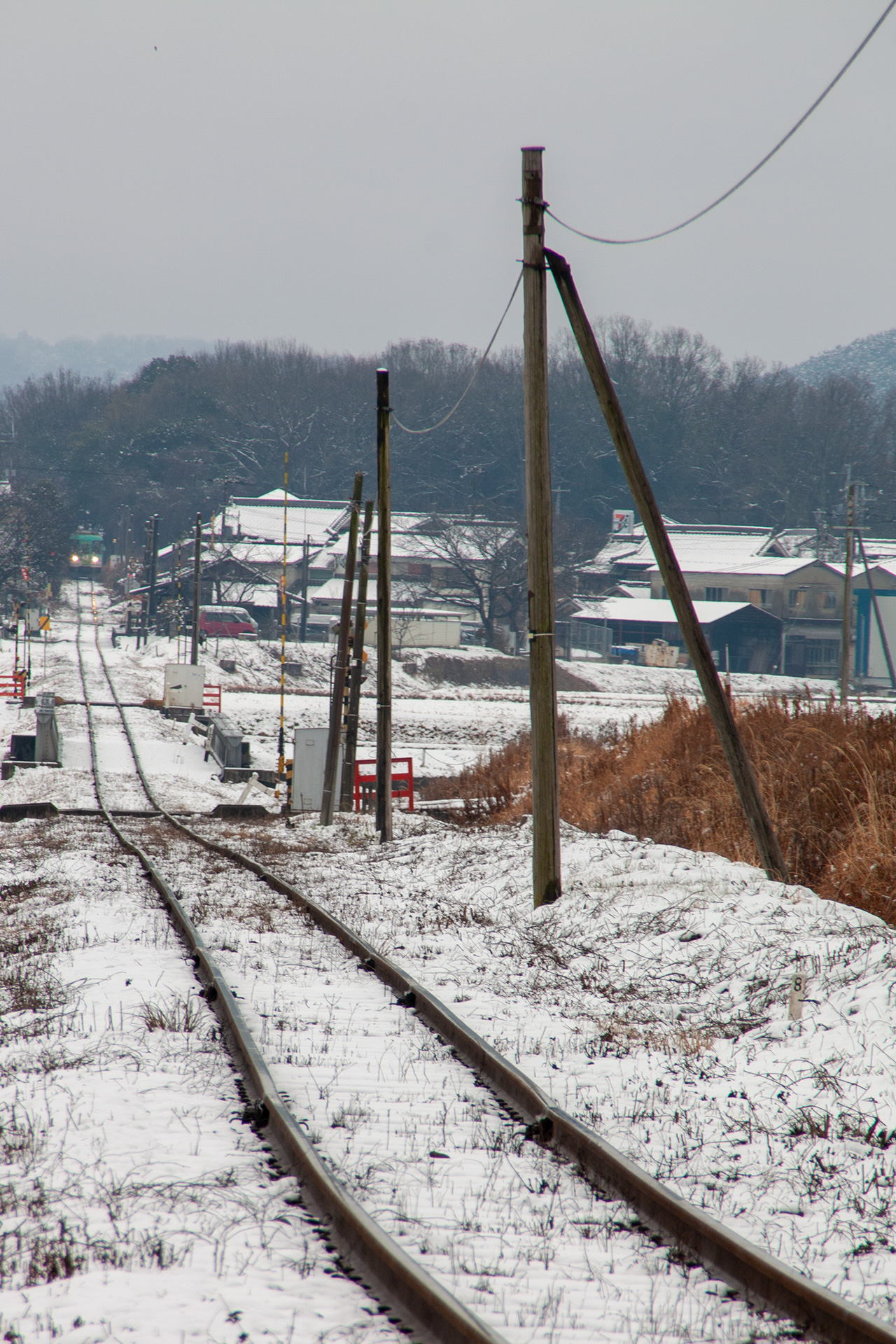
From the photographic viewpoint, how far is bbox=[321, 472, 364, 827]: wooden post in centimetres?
2017

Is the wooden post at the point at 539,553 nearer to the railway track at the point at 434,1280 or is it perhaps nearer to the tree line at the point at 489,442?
the railway track at the point at 434,1280

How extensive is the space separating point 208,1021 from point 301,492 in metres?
123

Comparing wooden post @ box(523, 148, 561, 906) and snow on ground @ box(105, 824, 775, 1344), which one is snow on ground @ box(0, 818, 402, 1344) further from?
wooden post @ box(523, 148, 561, 906)

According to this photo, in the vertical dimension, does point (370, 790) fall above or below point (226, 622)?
below

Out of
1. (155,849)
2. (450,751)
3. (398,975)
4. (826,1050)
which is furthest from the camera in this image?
(450,751)

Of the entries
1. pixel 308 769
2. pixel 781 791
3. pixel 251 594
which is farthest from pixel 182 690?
pixel 251 594

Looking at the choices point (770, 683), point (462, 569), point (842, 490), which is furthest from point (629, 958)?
point (842, 490)

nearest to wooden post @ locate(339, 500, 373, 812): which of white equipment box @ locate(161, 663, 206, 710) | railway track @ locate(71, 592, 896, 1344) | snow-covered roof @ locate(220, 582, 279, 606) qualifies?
railway track @ locate(71, 592, 896, 1344)

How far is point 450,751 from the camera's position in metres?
38.2

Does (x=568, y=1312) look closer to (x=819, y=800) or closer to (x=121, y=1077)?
(x=121, y=1077)

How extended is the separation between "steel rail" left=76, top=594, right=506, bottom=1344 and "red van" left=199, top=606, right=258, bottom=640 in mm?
68196

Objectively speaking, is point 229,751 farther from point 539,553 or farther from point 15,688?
point 539,553

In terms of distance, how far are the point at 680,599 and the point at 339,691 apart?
1255 centimetres

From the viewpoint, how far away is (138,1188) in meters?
4.12
